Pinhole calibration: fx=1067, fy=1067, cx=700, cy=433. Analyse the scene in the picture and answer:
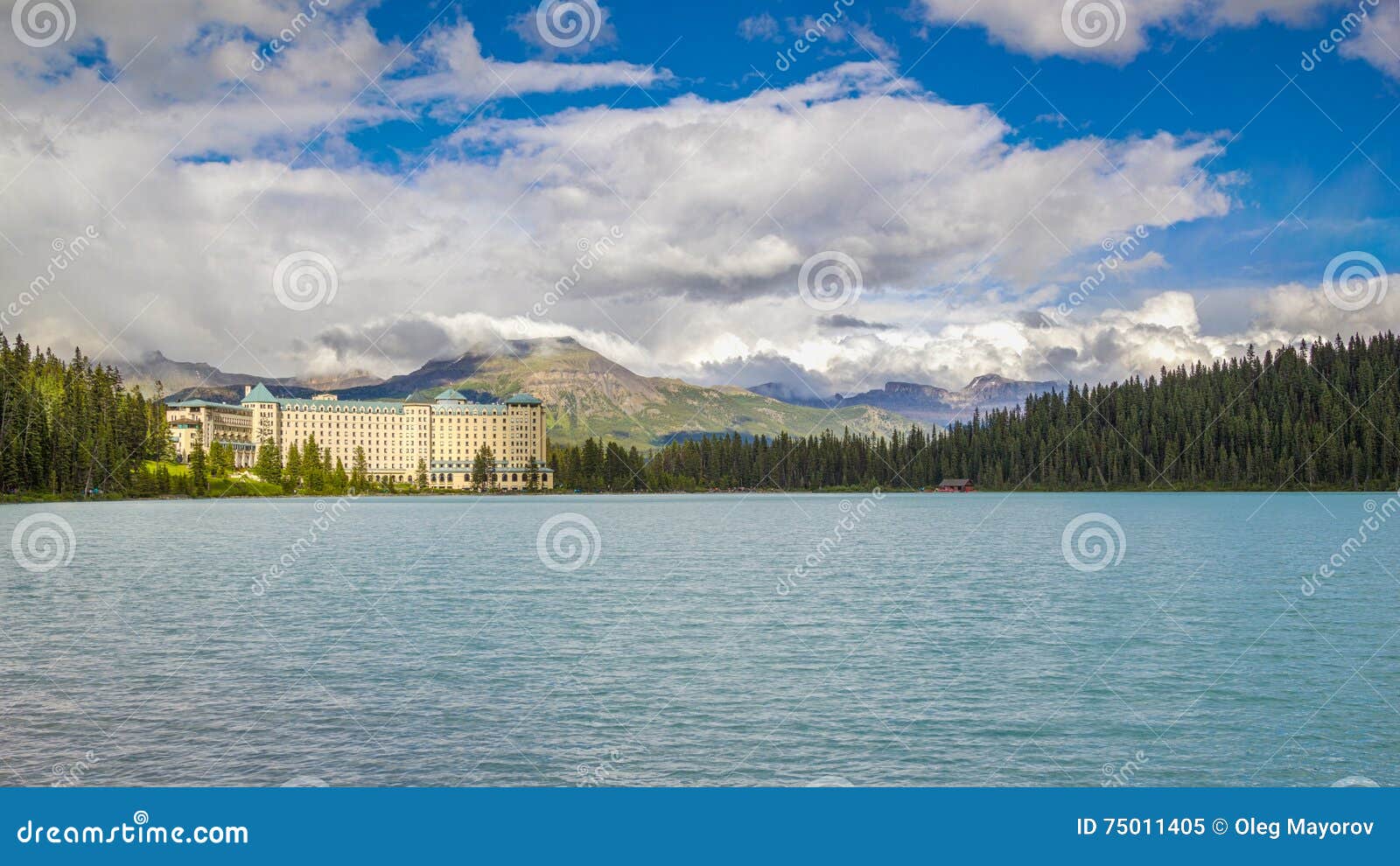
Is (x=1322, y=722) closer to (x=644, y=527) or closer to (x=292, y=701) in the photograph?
(x=292, y=701)

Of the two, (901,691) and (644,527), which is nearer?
(901,691)

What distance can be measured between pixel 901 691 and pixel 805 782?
7.46 metres

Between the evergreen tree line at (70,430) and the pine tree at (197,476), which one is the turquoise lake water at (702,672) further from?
the pine tree at (197,476)

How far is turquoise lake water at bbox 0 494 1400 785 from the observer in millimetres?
19391

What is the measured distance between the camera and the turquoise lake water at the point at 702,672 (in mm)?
19391

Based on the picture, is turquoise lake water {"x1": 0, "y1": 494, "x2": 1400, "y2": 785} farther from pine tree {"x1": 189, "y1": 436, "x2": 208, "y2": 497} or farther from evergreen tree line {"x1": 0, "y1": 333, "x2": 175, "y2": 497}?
pine tree {"x1": 189, "y1": 436, "x2": 208, "y2": 497}

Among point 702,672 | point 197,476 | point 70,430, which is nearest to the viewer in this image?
point 702,672

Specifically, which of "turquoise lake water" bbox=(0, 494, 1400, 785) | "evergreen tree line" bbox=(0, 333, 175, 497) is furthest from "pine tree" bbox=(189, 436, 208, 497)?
"turquoise lake water" bbox=(0, 494, 1400, 785)

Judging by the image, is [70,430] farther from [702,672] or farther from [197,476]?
[702,672]

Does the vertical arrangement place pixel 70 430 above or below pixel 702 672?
above

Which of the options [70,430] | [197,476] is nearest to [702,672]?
[70,430]

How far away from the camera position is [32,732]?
2127 cm

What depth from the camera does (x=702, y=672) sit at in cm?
2723

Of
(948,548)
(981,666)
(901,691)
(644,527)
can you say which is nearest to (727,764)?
(901,691)
